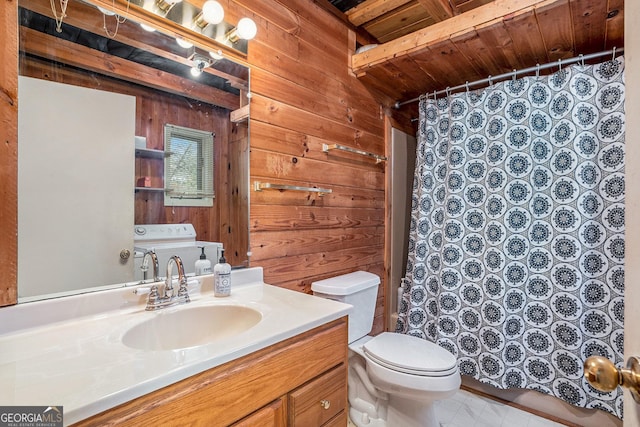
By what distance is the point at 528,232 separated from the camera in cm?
178

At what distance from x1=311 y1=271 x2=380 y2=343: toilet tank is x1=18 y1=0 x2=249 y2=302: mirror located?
618 millimetres

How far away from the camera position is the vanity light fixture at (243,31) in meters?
1.29

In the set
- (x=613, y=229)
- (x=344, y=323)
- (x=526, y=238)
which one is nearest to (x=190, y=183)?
(x=344, y=323)

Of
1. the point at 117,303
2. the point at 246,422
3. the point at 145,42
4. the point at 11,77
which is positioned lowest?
the point at 246,422

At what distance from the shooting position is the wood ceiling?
144 cm

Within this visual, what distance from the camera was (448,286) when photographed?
2.01m

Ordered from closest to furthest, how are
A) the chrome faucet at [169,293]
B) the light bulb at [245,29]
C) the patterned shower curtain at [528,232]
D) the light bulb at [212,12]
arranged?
the chrome faucet at [169,293], the light bulb at [212,12], the light bulb at [245,29], the patterned shower curtain at [528,232]

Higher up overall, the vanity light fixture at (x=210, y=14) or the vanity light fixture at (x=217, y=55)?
the vanity light fixture at (x=210, y=14)

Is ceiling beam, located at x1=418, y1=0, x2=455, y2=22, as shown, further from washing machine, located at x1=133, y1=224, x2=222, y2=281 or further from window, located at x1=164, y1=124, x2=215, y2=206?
washing machine, located at x1=133, y1=224, x2=222, y2=281

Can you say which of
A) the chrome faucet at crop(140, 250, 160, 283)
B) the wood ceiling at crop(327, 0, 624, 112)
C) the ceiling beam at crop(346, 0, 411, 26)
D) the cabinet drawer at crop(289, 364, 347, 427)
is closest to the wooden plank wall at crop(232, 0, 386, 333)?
the ceiling beam at crop(346, 0, 411, 26)

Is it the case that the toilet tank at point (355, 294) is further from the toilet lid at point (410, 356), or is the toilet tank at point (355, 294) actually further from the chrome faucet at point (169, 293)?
the chrome faucet at point (169, 293)

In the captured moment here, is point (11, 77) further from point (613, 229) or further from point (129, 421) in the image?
point (613, 229)

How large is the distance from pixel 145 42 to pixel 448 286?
207 centimetres

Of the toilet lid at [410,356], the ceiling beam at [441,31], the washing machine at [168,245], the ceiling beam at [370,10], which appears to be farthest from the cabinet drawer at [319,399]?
the ceiling beam at [370,10]
